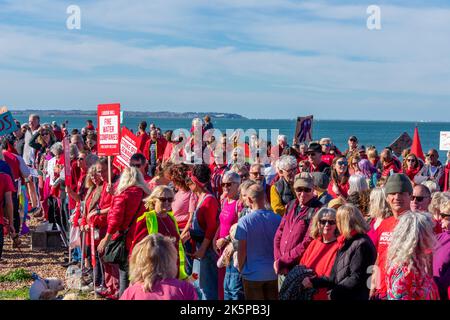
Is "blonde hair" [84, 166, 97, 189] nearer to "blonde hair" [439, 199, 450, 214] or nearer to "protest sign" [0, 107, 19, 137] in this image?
"protest sign" [0, 107, 19, 137]

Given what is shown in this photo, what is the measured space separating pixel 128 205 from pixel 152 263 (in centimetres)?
324

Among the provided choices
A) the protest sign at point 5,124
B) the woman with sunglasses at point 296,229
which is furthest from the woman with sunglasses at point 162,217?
the protest sign at point 5,124

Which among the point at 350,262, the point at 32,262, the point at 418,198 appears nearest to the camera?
the point at 350,262

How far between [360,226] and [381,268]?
0.38 metres

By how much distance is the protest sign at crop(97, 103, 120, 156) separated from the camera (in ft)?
32.6

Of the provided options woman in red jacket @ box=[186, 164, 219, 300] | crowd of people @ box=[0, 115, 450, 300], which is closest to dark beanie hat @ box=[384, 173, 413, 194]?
crowd of people @ box=[0, 115, 450, 300]

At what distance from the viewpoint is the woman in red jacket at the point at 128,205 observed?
25.7ft

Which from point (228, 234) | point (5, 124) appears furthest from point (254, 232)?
point (5, 124)

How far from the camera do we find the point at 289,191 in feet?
28.7

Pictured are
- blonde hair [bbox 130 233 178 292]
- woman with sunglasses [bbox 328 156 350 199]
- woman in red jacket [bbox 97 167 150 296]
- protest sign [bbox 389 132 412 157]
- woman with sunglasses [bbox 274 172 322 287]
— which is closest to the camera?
blonde hair [bbox 130 233 178 292]

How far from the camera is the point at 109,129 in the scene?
10109 millimetres

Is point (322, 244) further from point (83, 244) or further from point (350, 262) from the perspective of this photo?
point (83, 244)

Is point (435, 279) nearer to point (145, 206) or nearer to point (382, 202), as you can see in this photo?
point (382, 202)

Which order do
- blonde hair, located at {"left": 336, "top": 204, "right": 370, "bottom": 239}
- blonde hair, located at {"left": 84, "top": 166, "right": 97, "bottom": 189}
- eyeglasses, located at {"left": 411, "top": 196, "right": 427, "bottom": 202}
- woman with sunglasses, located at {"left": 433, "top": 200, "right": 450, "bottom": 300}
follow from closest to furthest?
woman with sunglasses, located at {"left": 433, "top": 200, "right": 450, "bottom": 300}, blonde hair, located at {"left": 336, "top": 204, "right": 370, "bottom": 239}, eyeglasses, located at {"left": 411, "top": 196, "right": 427, "bottom": 202}, blonde hair, located at {"left": 84, "top": 166, "right": 97, "bottom": 189}
